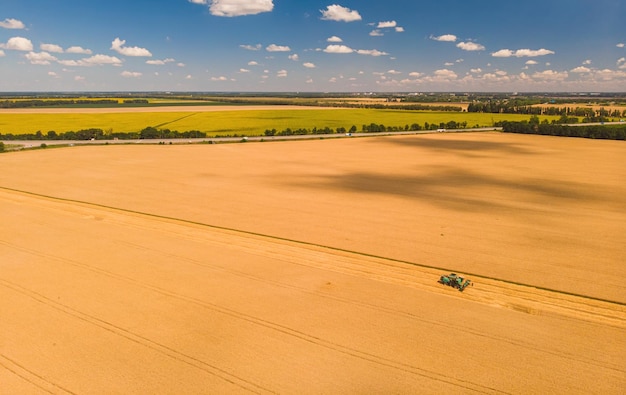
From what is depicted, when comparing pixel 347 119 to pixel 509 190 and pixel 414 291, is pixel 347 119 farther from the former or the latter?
pixel 414 291

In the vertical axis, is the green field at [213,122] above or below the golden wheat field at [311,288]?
above

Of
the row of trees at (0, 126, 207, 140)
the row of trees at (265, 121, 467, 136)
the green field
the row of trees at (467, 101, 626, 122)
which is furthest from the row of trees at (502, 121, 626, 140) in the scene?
the row of trees at (0, 126, 207, 140)

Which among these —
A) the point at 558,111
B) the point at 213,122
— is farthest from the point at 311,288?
the point at 558,111

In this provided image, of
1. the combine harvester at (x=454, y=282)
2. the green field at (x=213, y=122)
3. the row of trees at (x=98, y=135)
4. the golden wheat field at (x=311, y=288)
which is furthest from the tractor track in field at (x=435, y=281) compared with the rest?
the green field at (x=213, y=122)

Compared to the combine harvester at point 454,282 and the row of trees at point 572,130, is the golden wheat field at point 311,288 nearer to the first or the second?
the combine harvester at point 454,282

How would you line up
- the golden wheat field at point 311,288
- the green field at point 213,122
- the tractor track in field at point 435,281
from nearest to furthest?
→ the golden wheat field at point 311,288
the tractor track in field at point 435,281
the green field at point 213,122

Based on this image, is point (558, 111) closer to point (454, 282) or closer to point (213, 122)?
point (213, 122)

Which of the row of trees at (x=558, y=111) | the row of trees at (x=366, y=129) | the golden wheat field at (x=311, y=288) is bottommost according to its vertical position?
the golden wheat field at (x=311, y=288)
